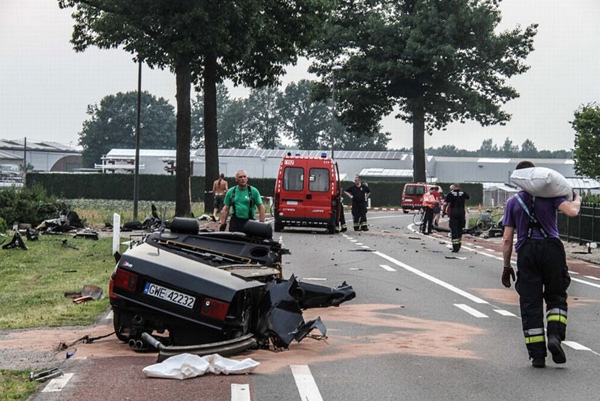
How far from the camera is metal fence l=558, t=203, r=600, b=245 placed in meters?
29.0

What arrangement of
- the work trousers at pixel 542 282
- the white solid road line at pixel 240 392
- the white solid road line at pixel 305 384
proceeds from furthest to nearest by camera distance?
the work trousers at pixel 542 282 → the white solid road line at pixel 305 384 → the white solid road line at pixel 240 392

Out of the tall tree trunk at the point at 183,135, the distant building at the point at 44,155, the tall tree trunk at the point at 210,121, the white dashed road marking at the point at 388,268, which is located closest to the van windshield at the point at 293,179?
the tall tree trunk at the point at 183,135

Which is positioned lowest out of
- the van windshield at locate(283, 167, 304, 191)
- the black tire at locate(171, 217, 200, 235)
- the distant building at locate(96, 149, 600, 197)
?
the black tire at locate(171, 217, 200, 235)

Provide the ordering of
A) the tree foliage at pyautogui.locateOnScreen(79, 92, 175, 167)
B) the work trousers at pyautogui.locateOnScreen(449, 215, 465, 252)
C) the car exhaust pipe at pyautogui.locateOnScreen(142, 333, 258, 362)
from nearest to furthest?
the car exhaust pipe at pyautogui.locateOnScreen(142, 333, 258, 362) < the work trousers at pyautogui.locateOnScreen(449, 215, 465, 252) < the tree foliage at pyautogui.locateOnScreen(79, 92, 175, 167)

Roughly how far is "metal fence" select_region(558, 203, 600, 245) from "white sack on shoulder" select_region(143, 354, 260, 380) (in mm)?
21851

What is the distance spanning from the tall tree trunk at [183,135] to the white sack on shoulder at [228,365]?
1166 inches

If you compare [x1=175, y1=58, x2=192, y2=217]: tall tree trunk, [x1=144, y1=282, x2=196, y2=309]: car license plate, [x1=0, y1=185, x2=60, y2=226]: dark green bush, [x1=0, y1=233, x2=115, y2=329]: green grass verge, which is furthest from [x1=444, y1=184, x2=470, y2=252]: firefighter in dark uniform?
[x1=144, y1=282, x2=196, y2=309]: car license plate

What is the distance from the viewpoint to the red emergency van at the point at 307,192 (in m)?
33.8

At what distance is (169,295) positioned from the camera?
8.85 m

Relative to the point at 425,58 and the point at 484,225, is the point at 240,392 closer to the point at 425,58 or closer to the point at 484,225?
the point at 484,225

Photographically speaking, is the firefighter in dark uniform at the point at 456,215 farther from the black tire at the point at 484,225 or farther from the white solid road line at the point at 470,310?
the white solid road line at the point at 470,310

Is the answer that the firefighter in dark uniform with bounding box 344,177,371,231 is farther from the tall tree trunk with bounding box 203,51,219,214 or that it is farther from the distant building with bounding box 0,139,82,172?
the distant building with bounding box 0,139,82,172

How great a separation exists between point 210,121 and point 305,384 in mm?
36324

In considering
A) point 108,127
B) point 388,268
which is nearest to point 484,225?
point 388,268
